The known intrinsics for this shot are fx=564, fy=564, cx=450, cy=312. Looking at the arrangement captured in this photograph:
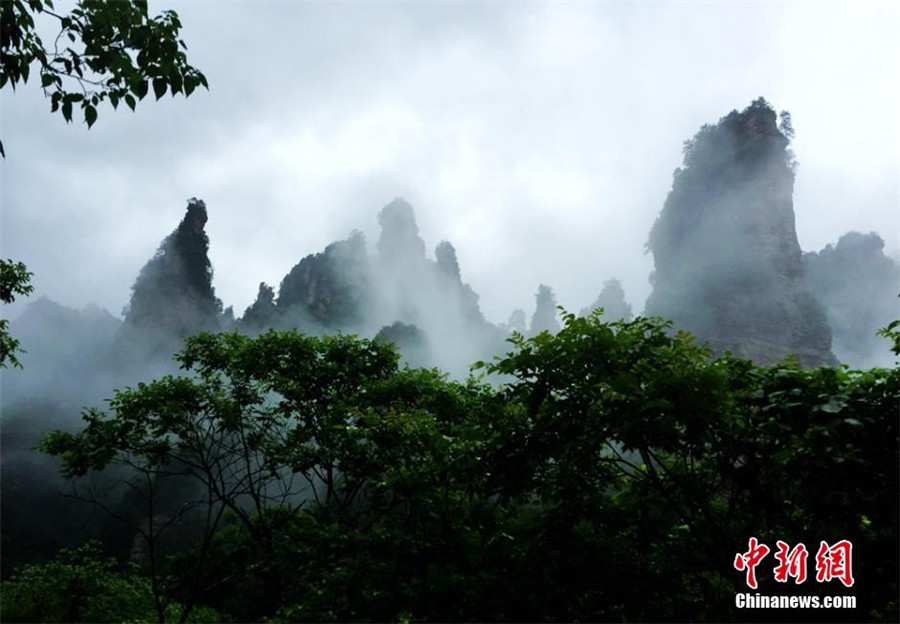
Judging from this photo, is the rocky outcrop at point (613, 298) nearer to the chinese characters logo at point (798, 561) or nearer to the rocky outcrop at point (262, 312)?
the rocky outcrop at point (262, 312)

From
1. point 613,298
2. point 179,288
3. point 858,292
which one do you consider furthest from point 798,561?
point 858,292

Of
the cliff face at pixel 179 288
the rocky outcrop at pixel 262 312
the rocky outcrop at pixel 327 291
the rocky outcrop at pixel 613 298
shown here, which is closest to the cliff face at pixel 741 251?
the rocky outcrop at pixel 613 298

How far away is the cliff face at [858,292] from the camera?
207 feet

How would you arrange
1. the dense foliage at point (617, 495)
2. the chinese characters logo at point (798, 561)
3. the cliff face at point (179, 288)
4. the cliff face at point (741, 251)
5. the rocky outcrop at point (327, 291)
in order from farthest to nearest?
the rocky outcrop at point (327, 291), the cliff face at point (741, 251), the cliff face at point (179, 288), the chinese characters logo at point (798, 561), the dense foliage at point (617, 495)

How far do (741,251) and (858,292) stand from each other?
22.4 metres

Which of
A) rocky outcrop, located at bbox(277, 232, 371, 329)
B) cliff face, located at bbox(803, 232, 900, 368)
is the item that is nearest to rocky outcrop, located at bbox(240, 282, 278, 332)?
rocky outcrop, located at bbox(277, 232, 371, 329)

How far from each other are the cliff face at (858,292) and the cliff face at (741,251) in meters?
14.1

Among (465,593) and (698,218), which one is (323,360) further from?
(698,218)

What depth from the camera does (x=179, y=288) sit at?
46.3 meters

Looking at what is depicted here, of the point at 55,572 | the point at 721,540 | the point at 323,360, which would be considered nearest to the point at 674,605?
the point at 721,540

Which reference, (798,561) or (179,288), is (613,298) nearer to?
(179,288)

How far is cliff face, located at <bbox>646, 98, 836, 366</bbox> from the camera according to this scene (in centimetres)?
5075

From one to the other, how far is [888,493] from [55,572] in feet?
62.8

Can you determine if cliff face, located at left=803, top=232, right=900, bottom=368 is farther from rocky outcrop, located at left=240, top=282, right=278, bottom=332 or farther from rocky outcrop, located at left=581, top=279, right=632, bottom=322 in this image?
rocky outcrop, located at left=240, top=282, right=278, bottom=332
